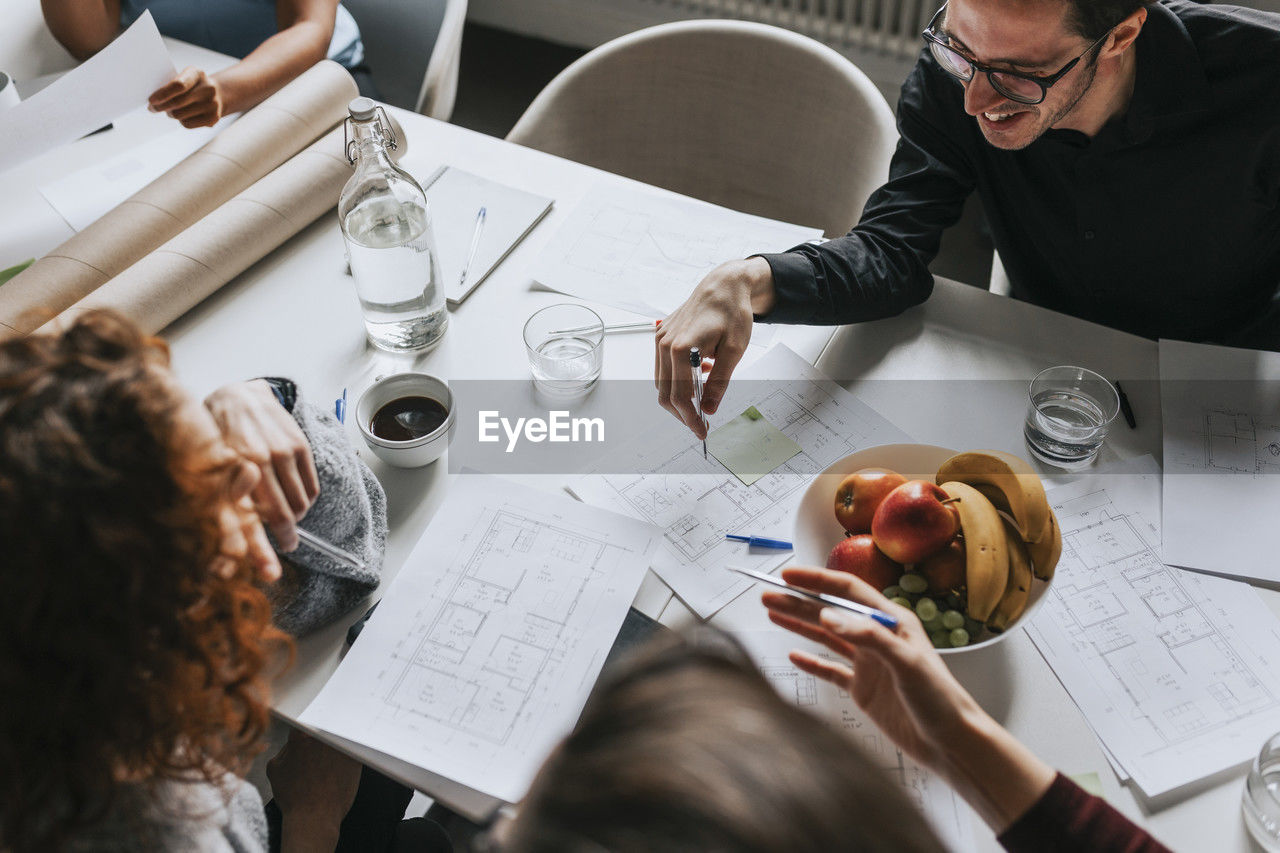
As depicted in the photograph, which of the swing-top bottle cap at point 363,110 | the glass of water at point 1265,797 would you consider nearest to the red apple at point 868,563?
the glass of water at point 1265,797

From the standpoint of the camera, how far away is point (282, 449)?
37.8 inches

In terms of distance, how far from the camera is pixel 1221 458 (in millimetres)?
1128

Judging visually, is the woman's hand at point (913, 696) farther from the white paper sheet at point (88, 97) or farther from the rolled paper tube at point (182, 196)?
the white paper sheet at point (88, 97)

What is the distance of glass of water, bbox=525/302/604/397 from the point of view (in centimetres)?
123

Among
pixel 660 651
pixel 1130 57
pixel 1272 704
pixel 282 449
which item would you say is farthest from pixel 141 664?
pixel 1130 57

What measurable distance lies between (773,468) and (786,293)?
0.24 metres

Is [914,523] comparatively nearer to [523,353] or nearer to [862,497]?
[862,497]

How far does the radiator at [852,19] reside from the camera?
278 centimetres

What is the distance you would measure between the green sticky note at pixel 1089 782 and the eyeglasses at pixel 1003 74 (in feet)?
2.66

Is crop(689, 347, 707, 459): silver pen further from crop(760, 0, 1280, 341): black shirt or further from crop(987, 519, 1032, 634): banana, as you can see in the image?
crop(987, 519, 1032, 634): banana

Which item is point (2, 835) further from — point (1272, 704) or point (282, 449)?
point (1272, 704)

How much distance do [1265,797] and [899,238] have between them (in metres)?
0.80

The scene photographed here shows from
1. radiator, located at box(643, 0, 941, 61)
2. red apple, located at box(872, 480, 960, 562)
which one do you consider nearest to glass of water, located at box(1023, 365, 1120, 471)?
red apple, located at box(872, 480, 960, 562)

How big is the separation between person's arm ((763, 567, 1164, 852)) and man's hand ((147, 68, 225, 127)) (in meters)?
1.23
